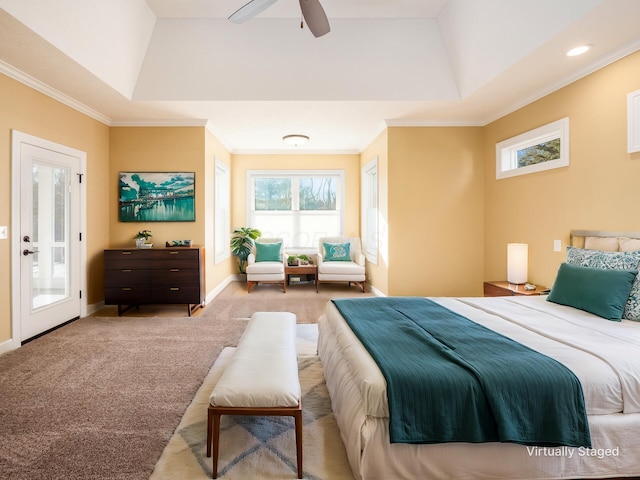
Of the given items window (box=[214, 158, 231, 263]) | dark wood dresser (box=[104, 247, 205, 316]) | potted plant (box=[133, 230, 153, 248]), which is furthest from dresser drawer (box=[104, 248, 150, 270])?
window (box=[214, 158, 231, 263])

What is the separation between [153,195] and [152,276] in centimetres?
122

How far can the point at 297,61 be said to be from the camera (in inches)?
158

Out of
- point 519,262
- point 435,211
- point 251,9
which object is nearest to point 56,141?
point 251,9

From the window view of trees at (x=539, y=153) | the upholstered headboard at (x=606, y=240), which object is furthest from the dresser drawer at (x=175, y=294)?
the window view of trees at (x=539, y=153)

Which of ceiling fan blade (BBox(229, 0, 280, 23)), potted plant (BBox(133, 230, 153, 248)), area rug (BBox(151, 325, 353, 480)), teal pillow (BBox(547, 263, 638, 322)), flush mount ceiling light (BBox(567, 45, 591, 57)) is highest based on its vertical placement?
ceiling fan blade (BBox(229, 0, 280, 23))

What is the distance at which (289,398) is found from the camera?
162 cm

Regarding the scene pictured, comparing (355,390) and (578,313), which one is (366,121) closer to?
(578,313)

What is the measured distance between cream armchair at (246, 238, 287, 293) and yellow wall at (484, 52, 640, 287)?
11.6 ft

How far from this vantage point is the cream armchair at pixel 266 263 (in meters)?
6.11

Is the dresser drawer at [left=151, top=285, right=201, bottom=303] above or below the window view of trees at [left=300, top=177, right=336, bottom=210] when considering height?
below

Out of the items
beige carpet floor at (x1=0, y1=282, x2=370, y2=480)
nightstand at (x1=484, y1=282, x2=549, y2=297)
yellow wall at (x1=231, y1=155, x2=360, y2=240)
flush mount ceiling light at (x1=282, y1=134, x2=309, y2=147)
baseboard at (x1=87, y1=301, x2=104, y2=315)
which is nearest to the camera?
beige carpet floor at (x1=0, y1=282, x2=370, y2=480)

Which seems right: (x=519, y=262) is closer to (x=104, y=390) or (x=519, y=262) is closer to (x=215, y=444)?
(x=215, y=444)

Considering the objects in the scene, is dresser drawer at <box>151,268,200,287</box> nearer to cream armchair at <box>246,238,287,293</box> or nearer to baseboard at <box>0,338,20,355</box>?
baseboard at <box>0,338,20,355</box>

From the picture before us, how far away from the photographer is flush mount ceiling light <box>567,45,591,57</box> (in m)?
2.89
